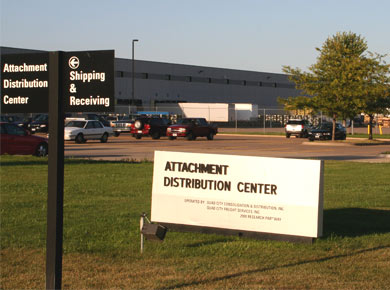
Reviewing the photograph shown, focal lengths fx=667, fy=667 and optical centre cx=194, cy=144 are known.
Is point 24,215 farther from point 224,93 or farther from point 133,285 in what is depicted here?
point 224,93

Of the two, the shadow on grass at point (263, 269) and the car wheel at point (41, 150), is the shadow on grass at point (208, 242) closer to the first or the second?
the shadow on grass at point (263, 269)

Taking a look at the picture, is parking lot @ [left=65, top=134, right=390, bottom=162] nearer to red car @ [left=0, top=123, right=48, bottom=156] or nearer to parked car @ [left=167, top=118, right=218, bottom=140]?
parked car @ [left=167, top=118, right=218, bottom=140]

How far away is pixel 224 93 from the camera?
95.2m

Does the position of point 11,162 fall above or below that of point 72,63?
below

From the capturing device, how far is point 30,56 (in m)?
5.99

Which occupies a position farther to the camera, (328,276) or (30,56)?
(328,276)

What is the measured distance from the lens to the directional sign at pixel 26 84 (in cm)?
591

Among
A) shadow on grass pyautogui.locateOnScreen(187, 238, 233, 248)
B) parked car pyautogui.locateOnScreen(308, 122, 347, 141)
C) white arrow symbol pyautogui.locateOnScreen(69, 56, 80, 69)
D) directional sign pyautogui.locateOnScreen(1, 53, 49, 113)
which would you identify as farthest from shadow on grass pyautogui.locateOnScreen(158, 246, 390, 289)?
parked car pyautogui.locateOnScreen(308, 122, 347, 141)

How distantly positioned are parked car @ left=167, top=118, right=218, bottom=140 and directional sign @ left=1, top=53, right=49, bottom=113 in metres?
37.4

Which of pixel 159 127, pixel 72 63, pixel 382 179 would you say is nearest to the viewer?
pixel 72 63

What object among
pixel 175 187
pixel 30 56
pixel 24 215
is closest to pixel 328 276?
pixel 175 187

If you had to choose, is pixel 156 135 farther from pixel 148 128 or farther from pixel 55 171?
pixel 55 171

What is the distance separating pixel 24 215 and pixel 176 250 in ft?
11.4

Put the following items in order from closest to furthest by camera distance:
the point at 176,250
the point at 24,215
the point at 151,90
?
the point at 176,250, the point at 24,215, the point at 151,90
